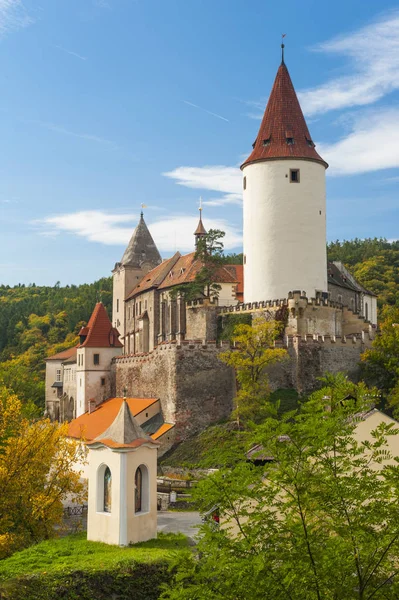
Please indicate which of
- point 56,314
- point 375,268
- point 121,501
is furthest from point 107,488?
point 56,314

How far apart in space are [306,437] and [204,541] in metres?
2.47

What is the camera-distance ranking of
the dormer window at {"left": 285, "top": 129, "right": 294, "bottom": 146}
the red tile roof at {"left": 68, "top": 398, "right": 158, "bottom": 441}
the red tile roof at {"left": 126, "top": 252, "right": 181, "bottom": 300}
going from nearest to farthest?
the red tile roof at {"left": 68, "top": 398, "right": 158, "bottom": 441}
the dormer window at {"left": 285, "top": 129, "right": 294, "bottom": 146}
the red tile roof at {"left": 126, "top": 252, "right": 181, "bottom": 300}

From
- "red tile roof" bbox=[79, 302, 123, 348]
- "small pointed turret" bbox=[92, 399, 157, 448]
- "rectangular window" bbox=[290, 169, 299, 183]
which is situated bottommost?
"small pointed turret" bbox=[92, 399, 157, 448]

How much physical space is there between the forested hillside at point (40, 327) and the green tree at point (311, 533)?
255 ft

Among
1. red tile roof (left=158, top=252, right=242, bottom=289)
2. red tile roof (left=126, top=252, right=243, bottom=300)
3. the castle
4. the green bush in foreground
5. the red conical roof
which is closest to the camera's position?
the green bush in foreground

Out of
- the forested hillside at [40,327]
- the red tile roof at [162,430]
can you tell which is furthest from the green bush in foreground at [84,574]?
the forested hillside at [40,327]

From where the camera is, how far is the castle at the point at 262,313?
1725 inches

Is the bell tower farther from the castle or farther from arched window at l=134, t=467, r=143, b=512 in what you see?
arched window at l=134, t=467, r=143, b=512

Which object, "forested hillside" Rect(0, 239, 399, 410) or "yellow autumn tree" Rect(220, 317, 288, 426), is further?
"forested hillside" Rect(0, 239, 399, 410)

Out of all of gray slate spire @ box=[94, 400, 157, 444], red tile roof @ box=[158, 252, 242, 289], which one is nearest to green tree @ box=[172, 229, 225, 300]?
red tile roof @ box=[158, 252, 242, 289]

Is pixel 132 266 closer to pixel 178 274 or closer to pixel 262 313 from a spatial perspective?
pixel 178 274

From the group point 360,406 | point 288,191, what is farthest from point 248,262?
point 360,406

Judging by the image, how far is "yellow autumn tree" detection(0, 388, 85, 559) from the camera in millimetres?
23750

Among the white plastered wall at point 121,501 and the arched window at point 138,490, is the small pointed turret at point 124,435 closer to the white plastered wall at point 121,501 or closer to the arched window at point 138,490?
the white plastered wall at point 121,501
